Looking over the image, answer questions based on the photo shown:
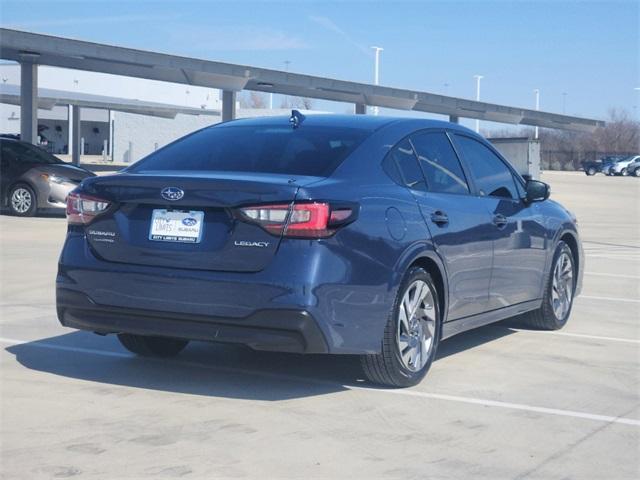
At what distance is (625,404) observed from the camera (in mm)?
6074

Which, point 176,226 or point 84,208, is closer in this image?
point 176,226

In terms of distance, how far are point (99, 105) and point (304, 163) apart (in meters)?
38.0

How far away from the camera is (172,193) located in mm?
5621

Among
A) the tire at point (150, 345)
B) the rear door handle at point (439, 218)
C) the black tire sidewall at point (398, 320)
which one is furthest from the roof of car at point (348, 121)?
the tire at point (150, 345)

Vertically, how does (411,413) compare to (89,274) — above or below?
below

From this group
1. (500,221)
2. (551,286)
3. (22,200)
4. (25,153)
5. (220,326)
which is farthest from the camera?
(25,153)

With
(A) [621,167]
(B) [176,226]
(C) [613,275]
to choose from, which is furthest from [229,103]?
(A) [621,167]

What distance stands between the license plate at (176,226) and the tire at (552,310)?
3711mm

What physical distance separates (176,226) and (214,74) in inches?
929

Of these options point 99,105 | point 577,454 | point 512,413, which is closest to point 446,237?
point 512,413

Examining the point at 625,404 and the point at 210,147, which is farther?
the point at 210,147

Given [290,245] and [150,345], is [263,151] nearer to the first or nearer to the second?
[290,245]

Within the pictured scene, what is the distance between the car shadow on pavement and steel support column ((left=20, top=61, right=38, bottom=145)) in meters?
21.0

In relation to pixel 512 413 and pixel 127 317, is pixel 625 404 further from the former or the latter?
pixel 127 317
